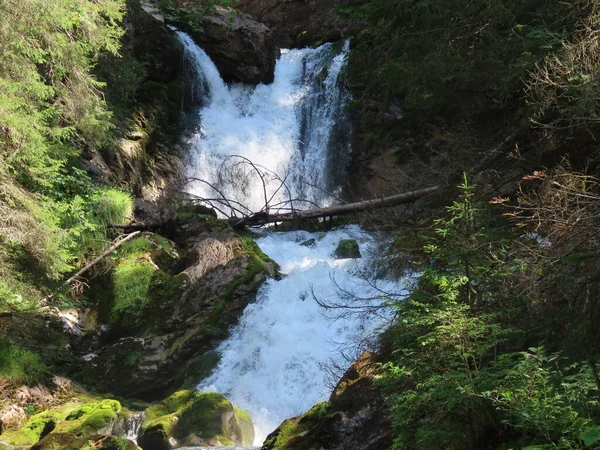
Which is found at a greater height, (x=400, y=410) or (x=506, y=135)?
(x=506, y=135)

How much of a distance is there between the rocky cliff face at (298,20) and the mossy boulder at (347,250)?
47.2ft

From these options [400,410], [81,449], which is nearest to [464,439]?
[400,410]

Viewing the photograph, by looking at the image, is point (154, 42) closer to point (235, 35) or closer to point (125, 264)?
point (235, 35)

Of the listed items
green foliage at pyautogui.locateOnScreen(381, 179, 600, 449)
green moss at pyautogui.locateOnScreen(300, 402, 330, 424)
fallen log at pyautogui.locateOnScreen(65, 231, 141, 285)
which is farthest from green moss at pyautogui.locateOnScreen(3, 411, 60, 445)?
green foliage at pyautogui.locateOnScreen(381, 179, 600, 449)

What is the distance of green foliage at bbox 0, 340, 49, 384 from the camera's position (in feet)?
25.6

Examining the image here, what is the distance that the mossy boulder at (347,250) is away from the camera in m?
11.5

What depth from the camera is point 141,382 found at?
8.90 meters

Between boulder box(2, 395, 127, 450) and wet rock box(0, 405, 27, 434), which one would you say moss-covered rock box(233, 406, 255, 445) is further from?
wet rock box(0, 405, 27, 434)

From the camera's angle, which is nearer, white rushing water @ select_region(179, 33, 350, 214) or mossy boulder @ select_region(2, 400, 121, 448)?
mossy boulder @ select_region(2, 400, 121, 448)

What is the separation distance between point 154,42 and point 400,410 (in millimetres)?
16568

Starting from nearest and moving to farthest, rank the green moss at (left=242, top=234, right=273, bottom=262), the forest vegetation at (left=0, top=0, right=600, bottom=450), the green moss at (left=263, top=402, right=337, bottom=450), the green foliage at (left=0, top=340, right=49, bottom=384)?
the forest vegetation at (left=0, top=0, right=600, bottom=450), the green moss at (left=263, top=402, right=337, bottom=450), the green foliage at (left=0, top=340, right=49, bottom=384), the green moss at (left=242, top=234, right=273, bottom=262)

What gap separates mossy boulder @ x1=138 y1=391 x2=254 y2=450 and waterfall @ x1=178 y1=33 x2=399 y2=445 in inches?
19.0

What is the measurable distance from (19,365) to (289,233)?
6859mm

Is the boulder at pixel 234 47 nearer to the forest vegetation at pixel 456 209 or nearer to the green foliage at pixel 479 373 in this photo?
the forest vegetation at pixel 456 209
